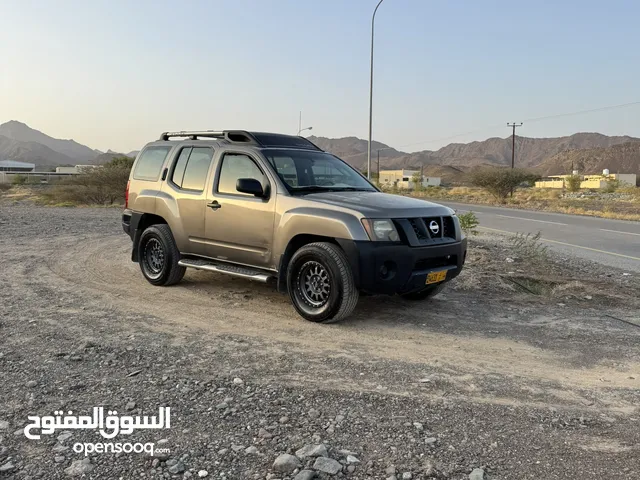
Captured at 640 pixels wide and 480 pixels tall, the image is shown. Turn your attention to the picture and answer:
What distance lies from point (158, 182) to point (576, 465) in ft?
20.9

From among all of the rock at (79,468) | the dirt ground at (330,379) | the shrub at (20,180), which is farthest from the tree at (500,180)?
the shrub at (20,180)

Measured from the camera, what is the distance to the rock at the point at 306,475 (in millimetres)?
2823

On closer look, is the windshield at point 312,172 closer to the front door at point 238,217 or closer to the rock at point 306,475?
the front door at point 238,217

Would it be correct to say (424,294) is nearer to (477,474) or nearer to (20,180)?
(477,474)

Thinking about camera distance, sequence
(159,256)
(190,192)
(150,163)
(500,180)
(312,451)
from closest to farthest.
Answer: (312,451)
(190,192)
(159,256)
(150,163)
(500,180)

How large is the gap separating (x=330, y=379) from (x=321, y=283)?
5.66 feet

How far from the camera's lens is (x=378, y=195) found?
6422mm

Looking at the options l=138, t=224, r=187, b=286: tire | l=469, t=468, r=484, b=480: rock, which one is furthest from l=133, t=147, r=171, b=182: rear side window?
l=469, t=468, r=484, b=480: rock

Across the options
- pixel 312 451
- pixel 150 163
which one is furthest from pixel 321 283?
pixel 150 163

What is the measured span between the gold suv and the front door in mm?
13

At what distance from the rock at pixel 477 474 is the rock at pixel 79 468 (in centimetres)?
206

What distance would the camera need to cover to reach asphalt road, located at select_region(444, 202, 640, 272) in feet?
38.1

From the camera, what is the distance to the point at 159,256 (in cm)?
768

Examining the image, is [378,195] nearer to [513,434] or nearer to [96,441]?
[513,434]
